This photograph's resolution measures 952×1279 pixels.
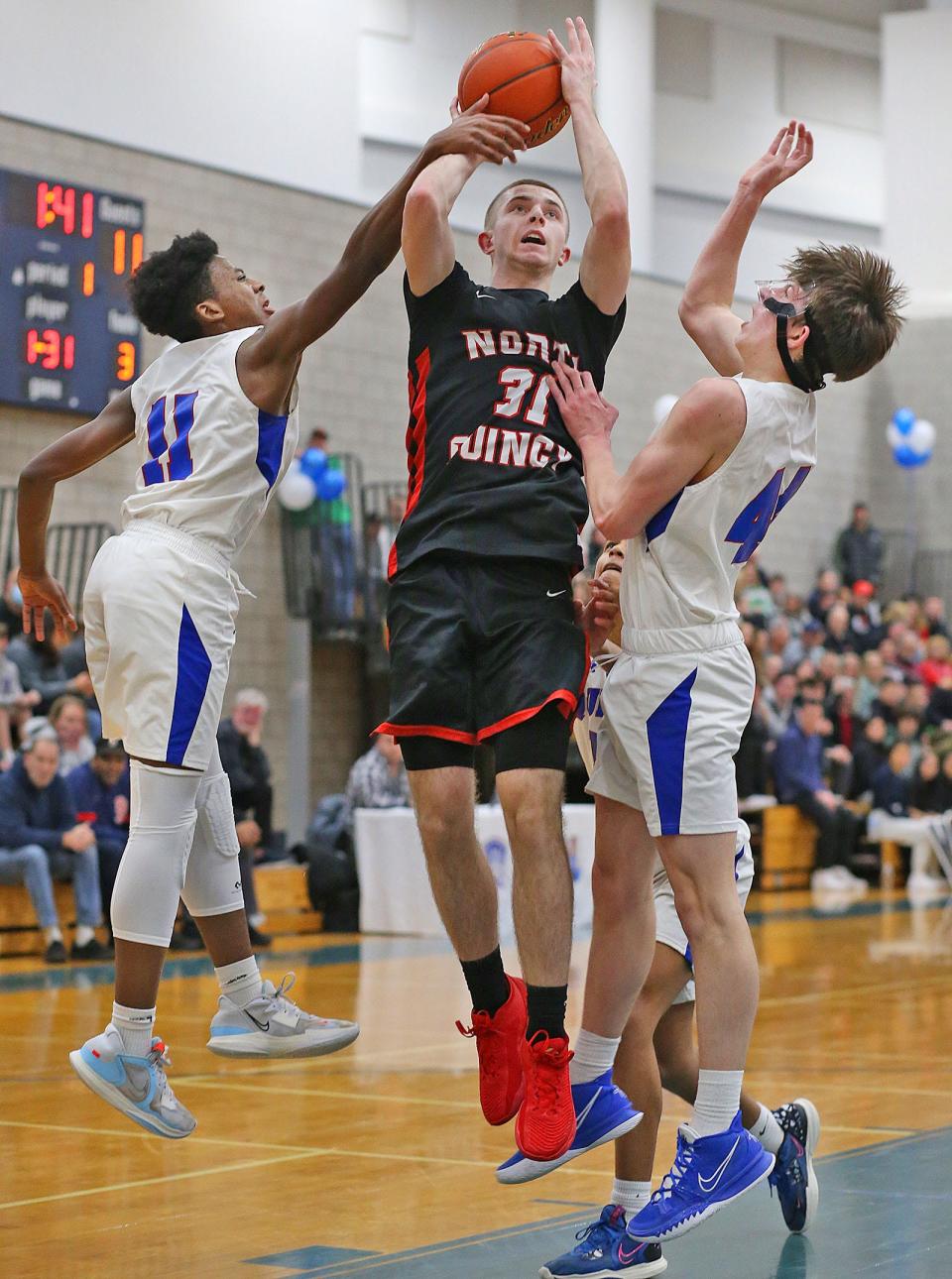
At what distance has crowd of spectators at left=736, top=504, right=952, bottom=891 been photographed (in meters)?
16.4

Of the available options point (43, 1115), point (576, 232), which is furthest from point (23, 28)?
point (43, 1115)

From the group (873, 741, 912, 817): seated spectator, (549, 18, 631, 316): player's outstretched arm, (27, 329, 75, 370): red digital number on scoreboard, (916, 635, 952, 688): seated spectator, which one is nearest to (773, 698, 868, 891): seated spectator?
(873, 741, 912, 817): seated spectator

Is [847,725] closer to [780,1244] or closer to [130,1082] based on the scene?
[780,1244]

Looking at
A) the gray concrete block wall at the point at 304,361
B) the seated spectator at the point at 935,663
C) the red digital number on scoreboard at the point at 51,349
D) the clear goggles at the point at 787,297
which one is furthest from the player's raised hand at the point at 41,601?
the seated spectator at the point at 935,663

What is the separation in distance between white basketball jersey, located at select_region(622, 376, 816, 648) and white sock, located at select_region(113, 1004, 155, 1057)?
1.43 meters

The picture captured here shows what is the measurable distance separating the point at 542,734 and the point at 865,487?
20.0m

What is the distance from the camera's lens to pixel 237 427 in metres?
4.52

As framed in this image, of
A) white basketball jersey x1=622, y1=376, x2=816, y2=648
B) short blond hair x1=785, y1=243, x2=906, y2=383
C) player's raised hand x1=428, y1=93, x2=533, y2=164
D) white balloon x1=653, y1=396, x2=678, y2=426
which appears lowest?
white basketball jersey x1=622, y1=376, x2=816, y2=648

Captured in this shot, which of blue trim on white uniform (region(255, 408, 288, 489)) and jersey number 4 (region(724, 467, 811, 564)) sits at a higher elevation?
blue trim on white uniform (region(255, 408, 288, 489))

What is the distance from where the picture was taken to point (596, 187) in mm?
4312

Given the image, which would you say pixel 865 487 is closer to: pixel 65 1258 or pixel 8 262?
pixel 8 262

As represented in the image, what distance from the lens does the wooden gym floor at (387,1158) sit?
14.5ft

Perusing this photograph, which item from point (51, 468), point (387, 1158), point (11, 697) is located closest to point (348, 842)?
point (11, 697)

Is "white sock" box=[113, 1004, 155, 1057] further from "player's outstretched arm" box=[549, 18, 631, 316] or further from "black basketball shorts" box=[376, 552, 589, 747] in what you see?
"player's outstretched arm" box=[549, 18, 631, 316]
